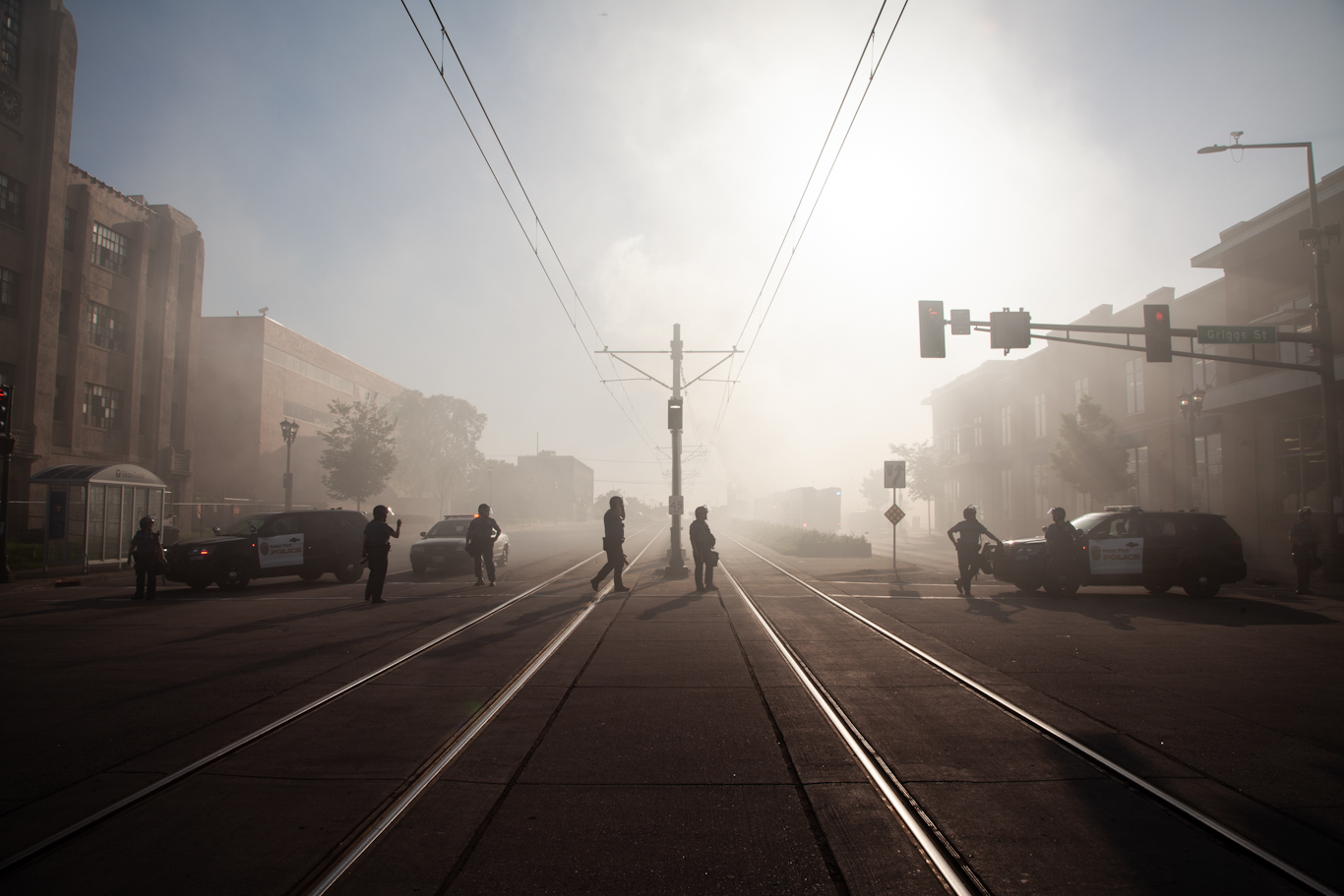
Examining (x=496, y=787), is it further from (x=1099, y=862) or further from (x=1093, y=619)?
(x=1093, y=619)

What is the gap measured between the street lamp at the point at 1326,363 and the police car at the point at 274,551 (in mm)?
22086

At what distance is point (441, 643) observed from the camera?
9.59 m

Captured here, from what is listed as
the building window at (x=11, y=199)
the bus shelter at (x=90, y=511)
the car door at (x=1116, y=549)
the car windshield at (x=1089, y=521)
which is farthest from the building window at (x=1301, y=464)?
the building window at (x=11, y=199)

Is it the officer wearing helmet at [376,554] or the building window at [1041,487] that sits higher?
the building window at [1041,487]

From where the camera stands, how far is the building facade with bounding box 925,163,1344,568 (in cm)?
2689

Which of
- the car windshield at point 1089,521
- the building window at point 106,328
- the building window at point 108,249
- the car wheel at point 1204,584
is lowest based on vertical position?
the car wheel at point 1204,584

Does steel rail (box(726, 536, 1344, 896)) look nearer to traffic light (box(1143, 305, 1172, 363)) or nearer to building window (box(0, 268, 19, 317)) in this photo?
traffic light (box(1143, 305, 1172, 363))

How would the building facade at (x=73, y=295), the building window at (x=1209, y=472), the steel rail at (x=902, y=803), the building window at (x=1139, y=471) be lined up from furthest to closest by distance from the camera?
the building window at (x=1139, y=471) < the building window at (x=1209, y=472) < the building facade at (x=73, y=295) < the steel rail at (x=902, y=803)

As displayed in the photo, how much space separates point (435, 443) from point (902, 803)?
237 feet

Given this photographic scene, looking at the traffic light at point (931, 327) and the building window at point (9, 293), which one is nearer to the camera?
the traffic light at point (931, 327)

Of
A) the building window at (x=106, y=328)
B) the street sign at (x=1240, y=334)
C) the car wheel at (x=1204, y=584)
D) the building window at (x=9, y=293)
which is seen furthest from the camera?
the building window at (x=106, y=328)

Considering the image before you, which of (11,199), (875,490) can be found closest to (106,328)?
(11,199)

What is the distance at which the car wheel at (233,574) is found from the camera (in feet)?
53.9

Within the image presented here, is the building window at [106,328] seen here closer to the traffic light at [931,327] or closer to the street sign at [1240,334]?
the traffic light at [931,327]
